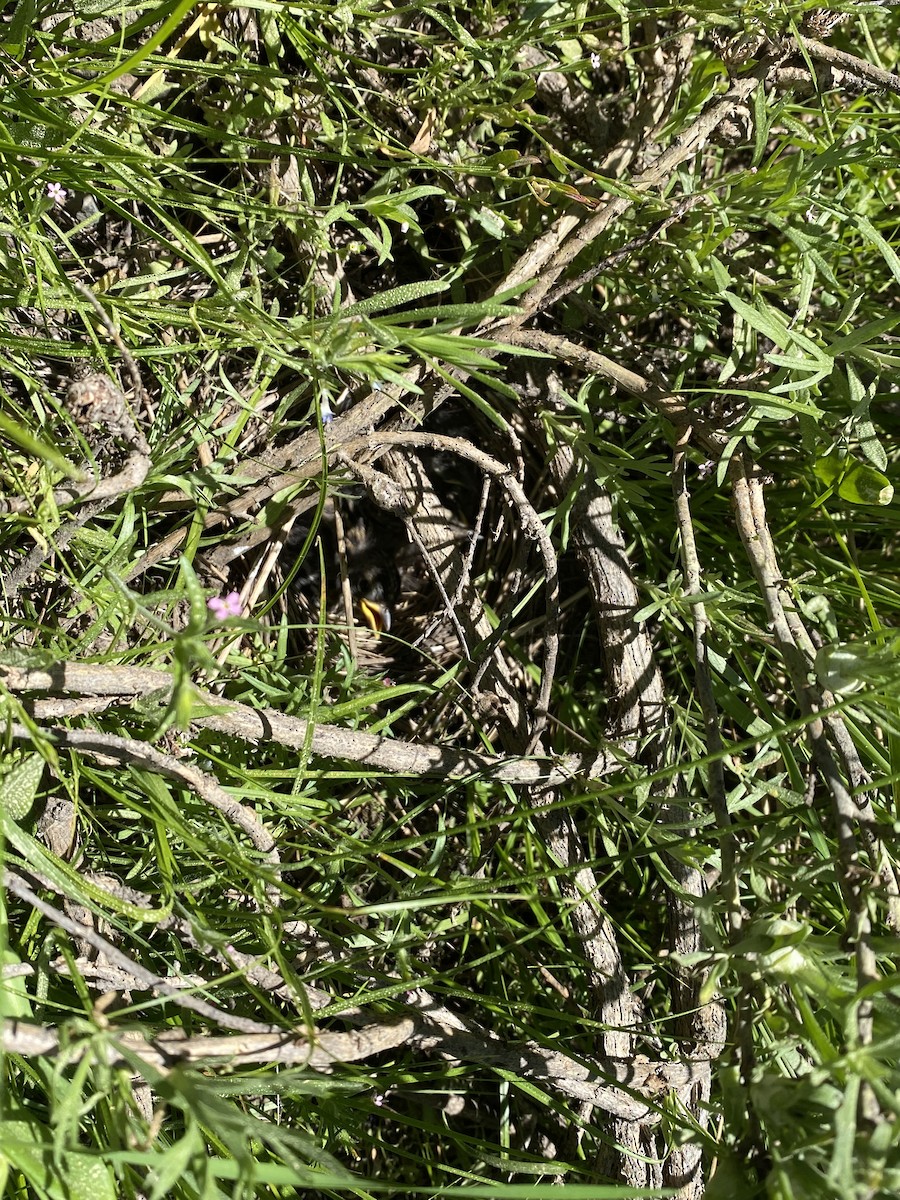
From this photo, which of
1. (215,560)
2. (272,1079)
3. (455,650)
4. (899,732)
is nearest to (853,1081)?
(899,732)

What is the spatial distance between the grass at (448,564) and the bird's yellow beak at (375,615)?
2.0 inches

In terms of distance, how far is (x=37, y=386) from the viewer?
5.87 ft

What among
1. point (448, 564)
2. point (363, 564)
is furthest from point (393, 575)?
point (448, 564)

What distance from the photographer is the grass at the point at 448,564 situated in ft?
5.32

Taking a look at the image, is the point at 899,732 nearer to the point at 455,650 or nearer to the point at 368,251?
the point at 455,650

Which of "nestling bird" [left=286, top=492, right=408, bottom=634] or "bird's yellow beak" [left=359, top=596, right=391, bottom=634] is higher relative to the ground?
"nestling bird" [left=286, top=492, right=408, bottom=634]

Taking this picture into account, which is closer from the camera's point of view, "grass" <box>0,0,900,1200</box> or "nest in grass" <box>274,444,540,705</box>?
"grass" <box>0,0,900,1200</box>

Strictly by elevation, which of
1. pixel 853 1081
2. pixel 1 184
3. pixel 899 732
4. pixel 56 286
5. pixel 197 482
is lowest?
pixel 853 1081

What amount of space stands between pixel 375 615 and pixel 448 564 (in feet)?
1.02

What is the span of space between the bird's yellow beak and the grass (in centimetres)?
5

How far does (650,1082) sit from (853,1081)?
813 mm

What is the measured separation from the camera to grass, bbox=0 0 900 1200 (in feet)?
5.32

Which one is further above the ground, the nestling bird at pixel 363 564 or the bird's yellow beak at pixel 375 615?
the nestling bird at pixel 363 564

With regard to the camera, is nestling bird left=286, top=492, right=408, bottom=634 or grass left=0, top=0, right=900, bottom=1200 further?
nestling bird left=286, top=492, right=408, bottom=634
